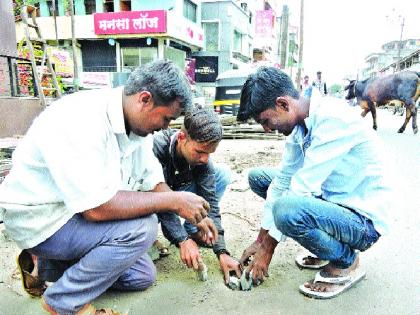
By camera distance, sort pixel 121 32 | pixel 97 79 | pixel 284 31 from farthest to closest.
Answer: pixel 121 32
pixel 97 79
pixel 284 31

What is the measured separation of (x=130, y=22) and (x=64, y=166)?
19.0 meters

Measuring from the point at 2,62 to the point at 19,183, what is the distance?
6.45m

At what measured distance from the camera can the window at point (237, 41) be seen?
25.0 metres

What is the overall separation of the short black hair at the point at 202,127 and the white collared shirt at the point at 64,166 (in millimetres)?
470

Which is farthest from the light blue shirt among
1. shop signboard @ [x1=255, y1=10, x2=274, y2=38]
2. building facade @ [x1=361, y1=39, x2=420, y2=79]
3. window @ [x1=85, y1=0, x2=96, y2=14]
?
building facade @ [x1=361, y1=39, x2=420, y2=79]

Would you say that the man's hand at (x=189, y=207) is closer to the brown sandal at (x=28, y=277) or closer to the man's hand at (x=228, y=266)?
the man's hand at (x=228, y=266)

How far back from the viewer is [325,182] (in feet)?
6.33

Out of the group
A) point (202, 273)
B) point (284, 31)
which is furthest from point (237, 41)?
point (202, 273)

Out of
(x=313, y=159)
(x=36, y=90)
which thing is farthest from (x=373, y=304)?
(x=36, y=90)

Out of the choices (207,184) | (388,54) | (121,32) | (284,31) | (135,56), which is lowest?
(207,184)

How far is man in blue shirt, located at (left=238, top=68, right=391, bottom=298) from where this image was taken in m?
1.76

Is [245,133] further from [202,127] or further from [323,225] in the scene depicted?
[323,225]

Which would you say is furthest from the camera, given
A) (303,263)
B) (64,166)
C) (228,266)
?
(303,263)

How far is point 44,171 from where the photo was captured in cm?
149
